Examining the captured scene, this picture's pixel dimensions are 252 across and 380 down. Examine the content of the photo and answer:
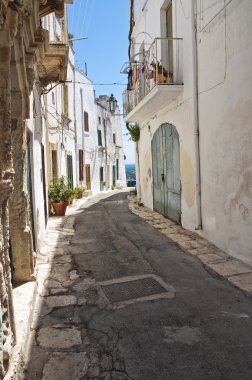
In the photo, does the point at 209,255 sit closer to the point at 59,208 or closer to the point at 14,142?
the point at 14,142

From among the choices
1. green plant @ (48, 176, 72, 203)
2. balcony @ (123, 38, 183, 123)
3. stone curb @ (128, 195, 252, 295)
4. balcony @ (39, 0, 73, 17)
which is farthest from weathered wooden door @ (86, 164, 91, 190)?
balcony @ (39, 0, 73, 17)

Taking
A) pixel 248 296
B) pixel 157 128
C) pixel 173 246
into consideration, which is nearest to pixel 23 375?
pixel 248 296

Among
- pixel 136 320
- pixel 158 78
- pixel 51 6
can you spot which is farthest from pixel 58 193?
pixel 136 320

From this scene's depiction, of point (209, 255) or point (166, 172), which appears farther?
point (166, 172)

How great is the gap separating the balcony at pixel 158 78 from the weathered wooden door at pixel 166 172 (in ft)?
2.73

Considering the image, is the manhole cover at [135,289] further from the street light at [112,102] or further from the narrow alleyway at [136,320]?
the street light at [112,102]

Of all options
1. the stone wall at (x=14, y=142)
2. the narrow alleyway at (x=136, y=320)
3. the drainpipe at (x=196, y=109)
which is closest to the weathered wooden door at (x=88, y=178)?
the drainpipe at (x=196, y=109)

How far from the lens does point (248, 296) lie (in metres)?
4.36

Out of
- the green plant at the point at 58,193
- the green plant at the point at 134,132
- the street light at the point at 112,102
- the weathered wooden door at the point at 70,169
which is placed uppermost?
the street light at the point at 112,102

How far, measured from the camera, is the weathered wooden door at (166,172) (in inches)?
356

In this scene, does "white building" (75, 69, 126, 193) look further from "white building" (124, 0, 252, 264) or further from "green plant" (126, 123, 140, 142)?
"white building" (124, 0, 252, 264)

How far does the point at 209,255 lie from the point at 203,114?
297cm

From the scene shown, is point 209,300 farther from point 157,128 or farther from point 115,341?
point 157,128

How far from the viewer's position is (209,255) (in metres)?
6.18
